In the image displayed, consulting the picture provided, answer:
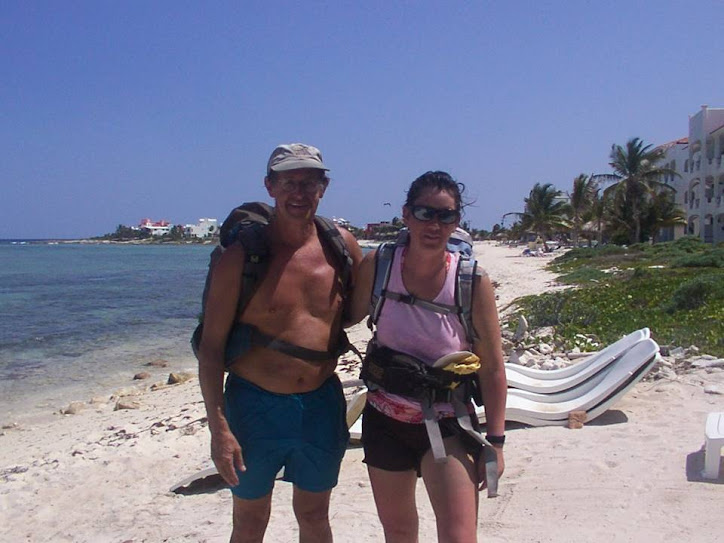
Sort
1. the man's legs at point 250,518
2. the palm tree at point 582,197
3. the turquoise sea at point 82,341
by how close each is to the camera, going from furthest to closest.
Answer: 1. the palm tree at point 582,197
2. the turquoise sea at point 82,341
3. the man's legs at point 250,518

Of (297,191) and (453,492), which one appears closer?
(453,492)

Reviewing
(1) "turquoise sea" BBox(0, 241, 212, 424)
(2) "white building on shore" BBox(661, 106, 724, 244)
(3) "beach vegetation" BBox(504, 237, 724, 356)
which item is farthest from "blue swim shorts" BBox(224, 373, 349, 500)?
(2) "white building on shore" BBox(661, 106, 724, 244)

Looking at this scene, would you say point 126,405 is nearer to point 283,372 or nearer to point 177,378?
point 177,378

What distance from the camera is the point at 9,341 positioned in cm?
1788

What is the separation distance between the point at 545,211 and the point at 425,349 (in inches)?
2277

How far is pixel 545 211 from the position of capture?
5797cm

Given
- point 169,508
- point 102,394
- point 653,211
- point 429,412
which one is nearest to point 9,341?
point 102,394

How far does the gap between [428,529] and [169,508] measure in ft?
6.87

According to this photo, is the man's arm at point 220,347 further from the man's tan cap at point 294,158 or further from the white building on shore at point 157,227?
the white building on shore at point 157,227

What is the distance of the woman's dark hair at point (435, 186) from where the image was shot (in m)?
2.72

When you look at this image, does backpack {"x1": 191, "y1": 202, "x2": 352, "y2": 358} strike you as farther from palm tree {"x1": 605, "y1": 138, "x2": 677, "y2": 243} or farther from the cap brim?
palm tree {"x1": 605, "y1": 138, "x2": 677, "y2": 243}

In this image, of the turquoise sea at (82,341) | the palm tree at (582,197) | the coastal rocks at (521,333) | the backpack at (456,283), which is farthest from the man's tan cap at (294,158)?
the palm tree at (582,197)

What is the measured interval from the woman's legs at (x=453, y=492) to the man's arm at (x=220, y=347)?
2.79 feet

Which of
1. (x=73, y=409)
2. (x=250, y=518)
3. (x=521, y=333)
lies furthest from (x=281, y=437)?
(x=73, y=409)
